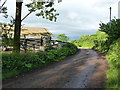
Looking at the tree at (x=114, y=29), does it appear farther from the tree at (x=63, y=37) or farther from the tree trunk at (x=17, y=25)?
the tree at (x=63, y=37)

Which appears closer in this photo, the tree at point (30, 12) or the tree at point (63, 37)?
the tree at point (30, 12)

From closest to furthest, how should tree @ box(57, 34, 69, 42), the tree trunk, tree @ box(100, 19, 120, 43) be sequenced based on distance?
1. the tree trunk
2. tree @ box(100, 19, 120, 43)
3. tree @ box(57, 34, 69, 42)

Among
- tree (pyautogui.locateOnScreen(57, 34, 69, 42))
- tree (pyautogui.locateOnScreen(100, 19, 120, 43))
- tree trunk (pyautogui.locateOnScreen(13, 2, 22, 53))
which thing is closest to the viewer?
tree trunk (pyautogui.locateOnScreen(13, 2, 22, 53))

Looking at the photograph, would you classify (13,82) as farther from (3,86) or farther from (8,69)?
(8,69)

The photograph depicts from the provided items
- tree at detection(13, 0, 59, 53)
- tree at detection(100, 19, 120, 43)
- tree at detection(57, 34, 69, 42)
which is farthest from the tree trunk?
tree at detection(57, 34, 69, 42)

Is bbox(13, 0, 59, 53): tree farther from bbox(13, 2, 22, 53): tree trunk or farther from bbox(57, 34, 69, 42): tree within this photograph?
bbox(57, 34, 69, 42): tree

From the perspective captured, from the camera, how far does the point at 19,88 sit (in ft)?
20.2

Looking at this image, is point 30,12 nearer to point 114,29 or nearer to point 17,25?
point 17,25

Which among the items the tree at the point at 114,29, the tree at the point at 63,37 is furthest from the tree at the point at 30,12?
the tree at the point at 63,37

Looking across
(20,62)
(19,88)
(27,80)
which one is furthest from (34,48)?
(19,88)

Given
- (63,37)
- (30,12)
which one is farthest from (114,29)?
(63,37)

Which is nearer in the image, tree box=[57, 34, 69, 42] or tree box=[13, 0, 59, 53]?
tree box=[13, 0, 59, 53]

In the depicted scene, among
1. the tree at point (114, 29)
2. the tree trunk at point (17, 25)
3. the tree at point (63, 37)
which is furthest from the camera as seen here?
the tree at point (63, 37)

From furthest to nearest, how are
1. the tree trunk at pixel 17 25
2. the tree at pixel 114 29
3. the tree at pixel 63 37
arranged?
1. the tree at pixel 63 37
2. the tree at pixel 114 29
3. the tree trunk at pixel 17 25
